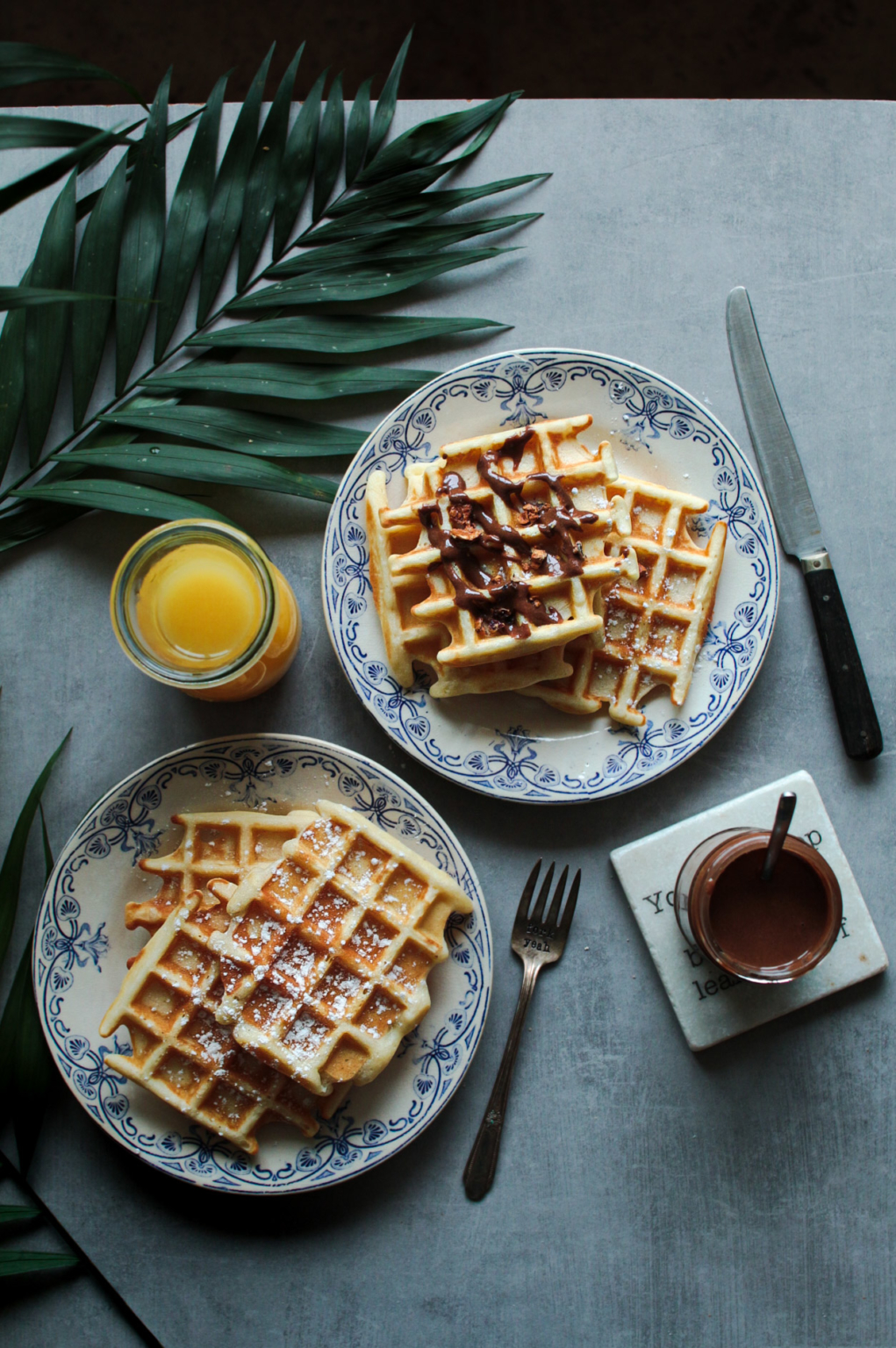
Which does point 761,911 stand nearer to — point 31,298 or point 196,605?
point 196,605

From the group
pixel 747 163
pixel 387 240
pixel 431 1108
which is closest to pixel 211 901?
pixel 431 1108

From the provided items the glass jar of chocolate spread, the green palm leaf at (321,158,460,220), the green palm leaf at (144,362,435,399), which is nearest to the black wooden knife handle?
the glass jar of chocolate spread

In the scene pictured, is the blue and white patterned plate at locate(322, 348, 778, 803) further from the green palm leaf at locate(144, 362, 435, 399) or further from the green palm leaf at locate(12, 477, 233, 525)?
the green palm leaf at locate(12, 477, 233, 525)

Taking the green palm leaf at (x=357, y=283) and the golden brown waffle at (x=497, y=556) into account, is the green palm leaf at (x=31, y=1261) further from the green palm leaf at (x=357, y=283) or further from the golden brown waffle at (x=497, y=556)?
the green palm leaf at (x=357, y=283)

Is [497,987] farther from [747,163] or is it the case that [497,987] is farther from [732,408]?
[747,163]

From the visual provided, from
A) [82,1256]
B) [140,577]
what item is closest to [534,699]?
[140,577]
